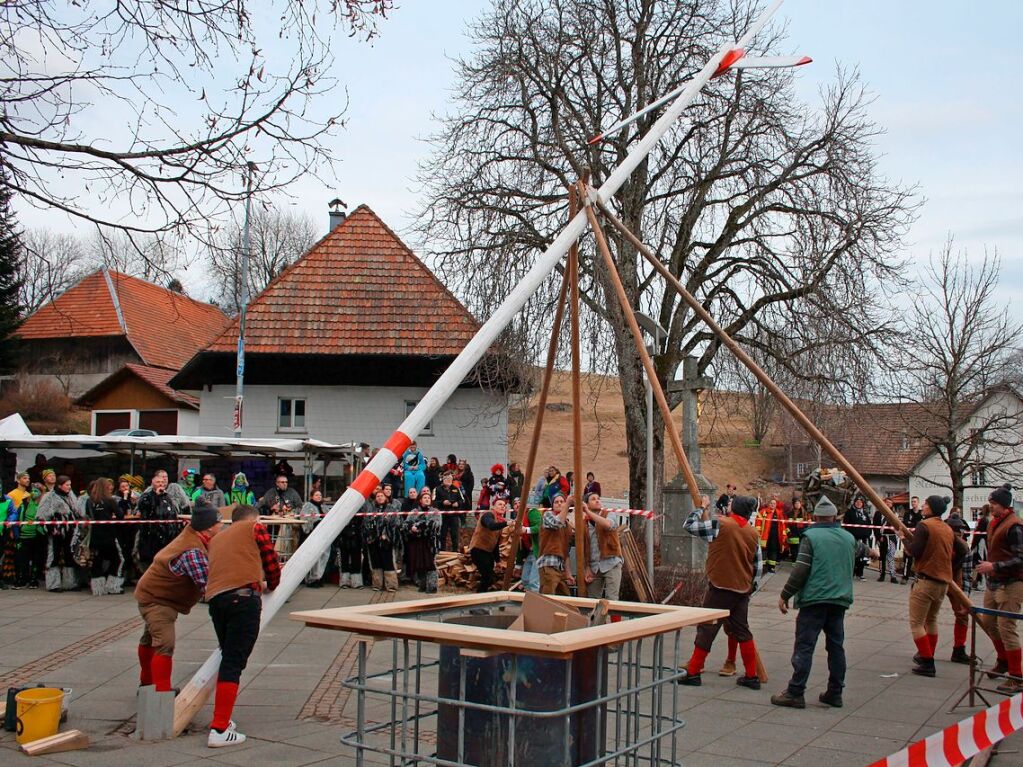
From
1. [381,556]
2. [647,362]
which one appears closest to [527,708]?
[647,362]

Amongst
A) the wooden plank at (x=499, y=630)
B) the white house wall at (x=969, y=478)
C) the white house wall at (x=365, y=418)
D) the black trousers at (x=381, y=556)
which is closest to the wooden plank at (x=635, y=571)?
the black trousers at (x=381, y=556)

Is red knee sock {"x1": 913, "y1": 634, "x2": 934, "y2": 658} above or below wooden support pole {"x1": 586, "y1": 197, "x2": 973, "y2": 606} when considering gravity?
below

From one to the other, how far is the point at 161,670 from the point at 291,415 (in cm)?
1772

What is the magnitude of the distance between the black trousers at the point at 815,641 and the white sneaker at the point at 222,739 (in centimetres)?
459

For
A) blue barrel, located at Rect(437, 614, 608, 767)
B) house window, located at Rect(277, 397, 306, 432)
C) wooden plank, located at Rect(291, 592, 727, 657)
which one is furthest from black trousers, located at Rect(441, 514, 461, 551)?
blue barrel, located at Rect(437, 614, 608, 767)

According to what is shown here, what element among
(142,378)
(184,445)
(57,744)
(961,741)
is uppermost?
(142,378)

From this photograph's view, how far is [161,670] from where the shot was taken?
7.48 meters

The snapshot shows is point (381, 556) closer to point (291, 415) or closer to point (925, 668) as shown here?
point (925, 668)

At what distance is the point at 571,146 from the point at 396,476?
7950 mm

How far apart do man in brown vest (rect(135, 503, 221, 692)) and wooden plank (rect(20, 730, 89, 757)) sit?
0.63 metres

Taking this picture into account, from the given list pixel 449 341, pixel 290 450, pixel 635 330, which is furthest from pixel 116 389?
pixel 635 330

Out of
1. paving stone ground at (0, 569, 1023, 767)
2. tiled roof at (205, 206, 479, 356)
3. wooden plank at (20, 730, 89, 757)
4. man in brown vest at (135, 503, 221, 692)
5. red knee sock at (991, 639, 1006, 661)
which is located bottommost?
paving stone ground at (0, 569, 1023, 767)

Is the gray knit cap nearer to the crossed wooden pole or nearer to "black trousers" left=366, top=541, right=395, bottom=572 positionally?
the crossed wooden pole

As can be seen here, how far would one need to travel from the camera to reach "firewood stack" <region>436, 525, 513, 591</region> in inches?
637
